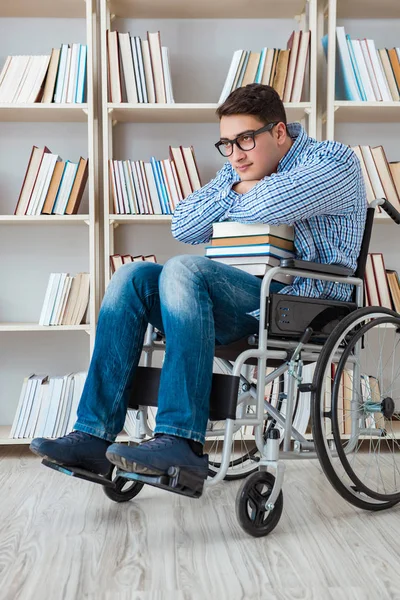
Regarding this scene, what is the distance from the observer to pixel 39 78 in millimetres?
2604

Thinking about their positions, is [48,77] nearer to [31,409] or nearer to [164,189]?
[164,189]

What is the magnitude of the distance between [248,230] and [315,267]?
195 millimetres

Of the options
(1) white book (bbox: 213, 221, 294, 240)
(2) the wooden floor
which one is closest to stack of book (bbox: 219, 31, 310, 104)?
(1) white book (bbox: 213, 221, 294, 240)

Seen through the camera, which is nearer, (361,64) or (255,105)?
(255,105)

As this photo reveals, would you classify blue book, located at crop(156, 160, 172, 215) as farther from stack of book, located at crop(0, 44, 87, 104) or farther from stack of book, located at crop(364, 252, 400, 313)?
stack of book, located at crop(364, 252, 400, 313)

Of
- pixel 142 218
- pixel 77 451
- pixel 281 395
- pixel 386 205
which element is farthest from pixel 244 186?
pixel 142 218

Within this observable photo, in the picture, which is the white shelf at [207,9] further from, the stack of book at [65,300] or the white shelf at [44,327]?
the white shelf at [44,327]

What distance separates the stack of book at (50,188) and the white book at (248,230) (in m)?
0.99

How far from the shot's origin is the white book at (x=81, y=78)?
2.59 metres

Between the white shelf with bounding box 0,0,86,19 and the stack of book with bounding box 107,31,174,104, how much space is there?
27 cm

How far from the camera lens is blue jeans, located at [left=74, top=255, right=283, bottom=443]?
4.80ft

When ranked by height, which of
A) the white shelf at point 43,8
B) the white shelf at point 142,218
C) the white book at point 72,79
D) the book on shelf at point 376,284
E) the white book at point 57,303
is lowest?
the white book at point 57,303

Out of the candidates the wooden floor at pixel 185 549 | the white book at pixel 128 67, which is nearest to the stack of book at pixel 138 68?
the white book at pixel 128 67

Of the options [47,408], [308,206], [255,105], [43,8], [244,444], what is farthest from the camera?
A: [43,8]
